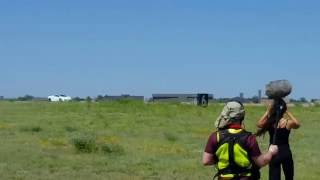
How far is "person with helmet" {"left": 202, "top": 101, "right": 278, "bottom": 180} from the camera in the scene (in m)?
6.26

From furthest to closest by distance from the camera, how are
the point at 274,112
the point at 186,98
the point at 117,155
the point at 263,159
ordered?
the point at 186,98 → the point at 117,155 → the point at 274,112 → the point at 263,159

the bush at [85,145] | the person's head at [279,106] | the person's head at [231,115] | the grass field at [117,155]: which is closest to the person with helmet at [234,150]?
the person's head at [231,115]

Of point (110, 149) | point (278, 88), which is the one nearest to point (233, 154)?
point (278, 88)

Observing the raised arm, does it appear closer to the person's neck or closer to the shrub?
the person's neck

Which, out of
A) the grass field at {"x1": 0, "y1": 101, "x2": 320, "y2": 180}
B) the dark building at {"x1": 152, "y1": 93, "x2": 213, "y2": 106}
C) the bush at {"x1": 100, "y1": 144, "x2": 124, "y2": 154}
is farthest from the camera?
the dark building at {"x1": 152, "y1": 93, "x2": 213, "y2": 106}

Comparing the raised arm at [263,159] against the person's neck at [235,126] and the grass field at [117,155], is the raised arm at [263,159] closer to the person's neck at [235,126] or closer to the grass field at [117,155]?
the person's neck at [235,126]

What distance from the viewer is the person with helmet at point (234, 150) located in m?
6.26

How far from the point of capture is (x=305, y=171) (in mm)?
15766

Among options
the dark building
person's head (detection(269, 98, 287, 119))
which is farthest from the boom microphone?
the dark building

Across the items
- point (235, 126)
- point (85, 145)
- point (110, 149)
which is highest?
point (235, 126)

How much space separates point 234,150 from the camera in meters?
6.27

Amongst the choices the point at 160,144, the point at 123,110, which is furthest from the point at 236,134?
the point at 123,110

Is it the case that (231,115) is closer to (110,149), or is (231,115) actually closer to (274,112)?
(274,112)

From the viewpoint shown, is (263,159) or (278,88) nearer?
(263,159)
